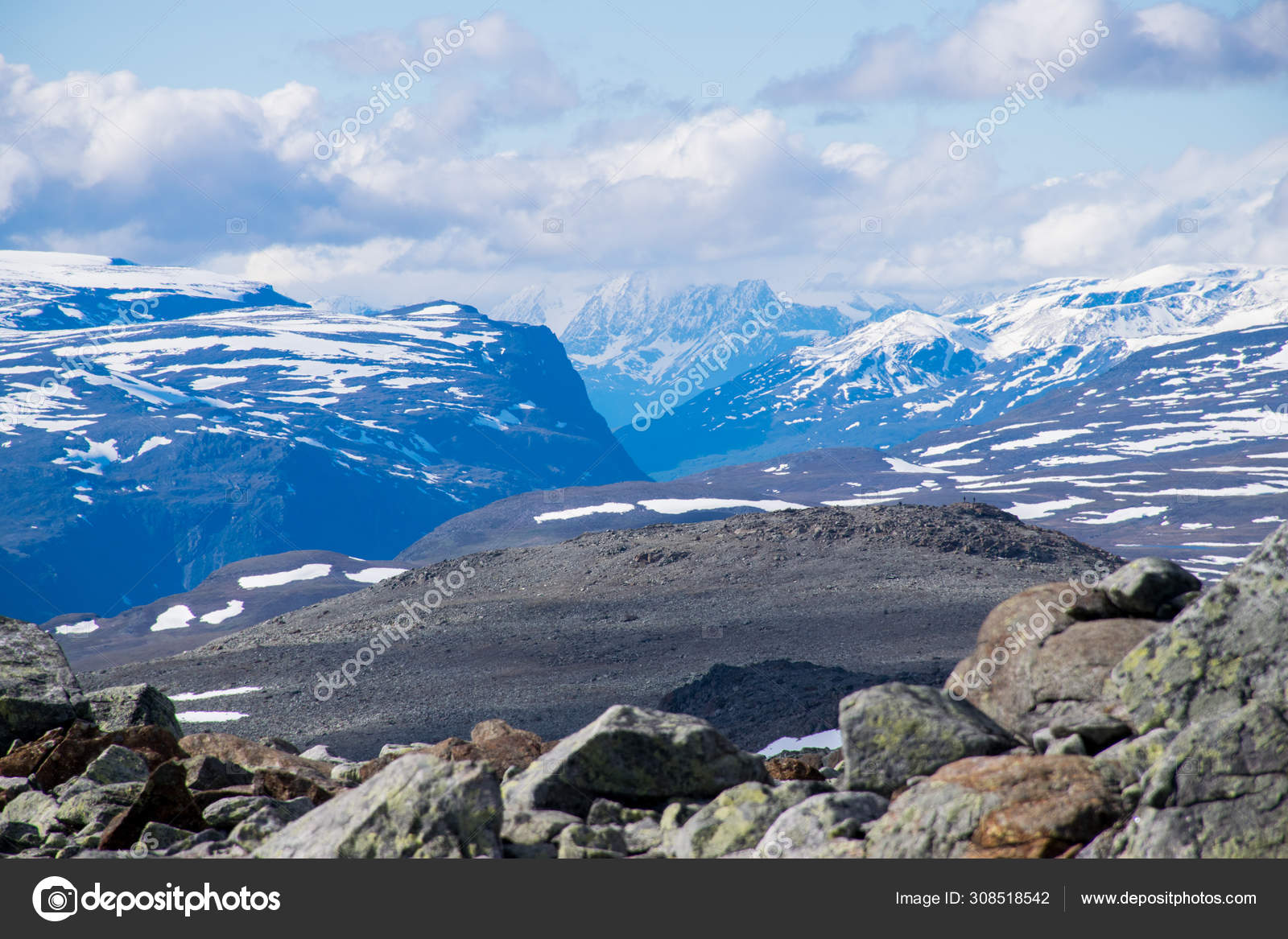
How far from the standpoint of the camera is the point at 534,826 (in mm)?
11398

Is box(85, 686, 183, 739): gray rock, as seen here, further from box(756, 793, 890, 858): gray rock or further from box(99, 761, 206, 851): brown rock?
box(756, 793, 890, 858): gray rock

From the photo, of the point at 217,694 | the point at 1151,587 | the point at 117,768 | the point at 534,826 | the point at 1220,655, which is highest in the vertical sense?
the point at 1151,587

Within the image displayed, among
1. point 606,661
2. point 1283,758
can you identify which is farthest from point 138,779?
point 606,661

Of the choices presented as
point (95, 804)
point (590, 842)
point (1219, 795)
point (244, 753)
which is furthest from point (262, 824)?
point (1219, 795)

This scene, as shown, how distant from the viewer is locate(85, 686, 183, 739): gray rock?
18.3 metres

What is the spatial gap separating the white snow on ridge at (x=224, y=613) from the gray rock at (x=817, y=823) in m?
151

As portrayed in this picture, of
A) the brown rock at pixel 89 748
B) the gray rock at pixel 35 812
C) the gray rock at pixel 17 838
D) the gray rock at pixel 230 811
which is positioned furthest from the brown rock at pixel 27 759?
the gray rock at pixel 230 811

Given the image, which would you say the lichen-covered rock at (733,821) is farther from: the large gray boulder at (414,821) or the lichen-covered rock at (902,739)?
the large gray boulder at (414,821)

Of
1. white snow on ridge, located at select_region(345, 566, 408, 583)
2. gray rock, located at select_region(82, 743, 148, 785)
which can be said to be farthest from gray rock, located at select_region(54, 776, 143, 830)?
white snow on ridge, located at select_region(345, 566, 408, 583)

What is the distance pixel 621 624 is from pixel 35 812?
2267 inches

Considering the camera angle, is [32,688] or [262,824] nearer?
[262,824]

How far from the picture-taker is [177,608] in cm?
15512

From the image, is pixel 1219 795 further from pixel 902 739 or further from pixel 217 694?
pixel 217 694
